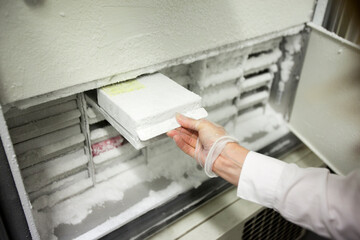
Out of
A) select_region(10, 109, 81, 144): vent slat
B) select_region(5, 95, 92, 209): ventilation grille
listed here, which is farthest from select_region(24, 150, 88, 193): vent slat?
select_region(10, 109, 81, 144): vent slat

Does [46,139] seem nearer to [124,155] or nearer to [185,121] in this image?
[124,155]

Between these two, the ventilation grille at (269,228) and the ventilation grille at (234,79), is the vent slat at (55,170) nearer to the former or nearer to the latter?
the ventilation grille at (234,79)

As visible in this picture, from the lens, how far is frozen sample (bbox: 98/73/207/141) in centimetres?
85

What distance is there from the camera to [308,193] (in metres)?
0.87

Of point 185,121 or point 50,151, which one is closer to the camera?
point 185,121

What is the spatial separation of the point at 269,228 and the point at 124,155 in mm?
765

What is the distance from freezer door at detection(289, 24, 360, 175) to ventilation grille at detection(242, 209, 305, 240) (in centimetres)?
35

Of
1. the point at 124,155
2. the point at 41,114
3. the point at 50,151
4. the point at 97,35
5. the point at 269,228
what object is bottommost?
the point at 269,228

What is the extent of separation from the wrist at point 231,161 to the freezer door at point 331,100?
0.59 meters

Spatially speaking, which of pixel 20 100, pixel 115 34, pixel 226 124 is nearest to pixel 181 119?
pixel 115 34

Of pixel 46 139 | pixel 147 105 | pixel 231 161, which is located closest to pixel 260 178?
pixel 231 161

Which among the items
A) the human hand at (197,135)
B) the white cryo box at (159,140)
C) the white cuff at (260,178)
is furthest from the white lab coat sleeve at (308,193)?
the white cryo box at (159,140)

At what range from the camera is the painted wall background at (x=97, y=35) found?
728 millimetres

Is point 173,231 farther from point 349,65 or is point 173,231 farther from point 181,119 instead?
point 349,65
